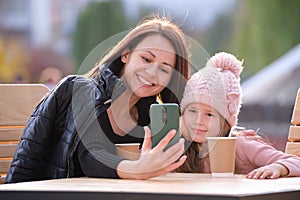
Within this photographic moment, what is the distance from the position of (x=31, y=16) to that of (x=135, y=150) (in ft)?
18.8

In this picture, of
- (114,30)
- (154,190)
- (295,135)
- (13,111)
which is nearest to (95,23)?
(114,30)

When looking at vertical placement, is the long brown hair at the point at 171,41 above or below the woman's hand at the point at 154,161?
above

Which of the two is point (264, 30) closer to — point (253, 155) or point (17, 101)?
point (17, 101)

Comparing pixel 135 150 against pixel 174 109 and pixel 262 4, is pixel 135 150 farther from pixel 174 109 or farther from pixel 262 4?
pixel 262 4

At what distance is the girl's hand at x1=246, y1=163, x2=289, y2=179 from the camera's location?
173 cm

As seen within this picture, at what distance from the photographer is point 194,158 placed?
2.01 m

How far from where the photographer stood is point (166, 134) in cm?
171

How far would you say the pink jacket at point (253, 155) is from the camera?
6.18 feet

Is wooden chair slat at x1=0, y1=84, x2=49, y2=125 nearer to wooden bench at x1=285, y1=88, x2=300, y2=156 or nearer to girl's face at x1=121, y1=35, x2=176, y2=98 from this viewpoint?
girl's face at x1=121, y1=35, x2=176, y2=98

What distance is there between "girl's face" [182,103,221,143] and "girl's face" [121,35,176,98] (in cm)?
11

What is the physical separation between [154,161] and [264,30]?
548 cm

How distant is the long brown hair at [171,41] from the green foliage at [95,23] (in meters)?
4.47

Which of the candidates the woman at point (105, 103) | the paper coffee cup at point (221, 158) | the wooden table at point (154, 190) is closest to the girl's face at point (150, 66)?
the woman at point (105, 103)

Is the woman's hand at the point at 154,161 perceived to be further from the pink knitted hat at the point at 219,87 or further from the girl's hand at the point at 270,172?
the pink knitted hat at the point at 219,87
